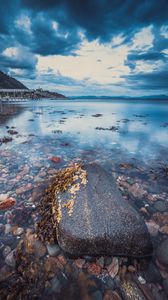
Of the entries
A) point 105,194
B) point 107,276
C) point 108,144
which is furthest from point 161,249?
point 108,144

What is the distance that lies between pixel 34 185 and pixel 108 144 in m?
6.62

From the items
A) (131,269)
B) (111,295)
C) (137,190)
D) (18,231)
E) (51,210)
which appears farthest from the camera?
(137,190)

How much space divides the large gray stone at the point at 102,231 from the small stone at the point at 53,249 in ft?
0.40

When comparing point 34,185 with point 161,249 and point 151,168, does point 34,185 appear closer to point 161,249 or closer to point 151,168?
point 161,249

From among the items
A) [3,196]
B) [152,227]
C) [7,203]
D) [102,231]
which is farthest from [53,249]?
[3,196]

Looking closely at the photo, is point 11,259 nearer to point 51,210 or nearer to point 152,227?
point 51,210

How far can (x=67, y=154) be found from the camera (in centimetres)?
898

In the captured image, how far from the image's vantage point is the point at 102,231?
3.09 meters

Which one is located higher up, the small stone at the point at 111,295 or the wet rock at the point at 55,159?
the small stone at the point at 111,295

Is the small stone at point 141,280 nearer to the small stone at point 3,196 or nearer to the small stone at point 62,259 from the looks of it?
the small stone at point 62,259

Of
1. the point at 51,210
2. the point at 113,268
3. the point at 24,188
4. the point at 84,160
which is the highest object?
the point at 51,210

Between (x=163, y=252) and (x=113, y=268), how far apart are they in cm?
102

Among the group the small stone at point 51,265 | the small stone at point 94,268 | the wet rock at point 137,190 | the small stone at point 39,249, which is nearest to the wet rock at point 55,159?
the wet rock at point 137,190

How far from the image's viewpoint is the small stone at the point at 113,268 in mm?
2900
